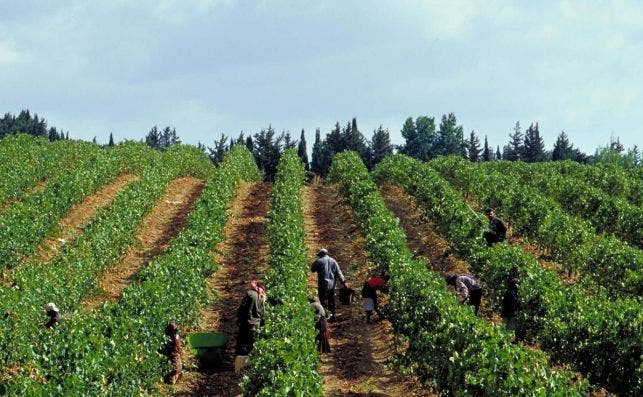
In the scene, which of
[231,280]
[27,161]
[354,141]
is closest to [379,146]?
[354,141]

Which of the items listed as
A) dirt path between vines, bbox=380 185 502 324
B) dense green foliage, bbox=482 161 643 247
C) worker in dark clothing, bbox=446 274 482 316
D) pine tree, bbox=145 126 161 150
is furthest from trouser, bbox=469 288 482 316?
pine tree, bbox=145 126 161 150

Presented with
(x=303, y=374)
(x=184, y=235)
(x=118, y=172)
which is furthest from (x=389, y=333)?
(x=118, y=172)

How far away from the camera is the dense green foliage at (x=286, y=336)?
11.0 metres

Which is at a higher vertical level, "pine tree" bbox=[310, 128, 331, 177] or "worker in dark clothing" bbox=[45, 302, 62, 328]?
"pine tree" bbox=[310, 128, 331, 177]

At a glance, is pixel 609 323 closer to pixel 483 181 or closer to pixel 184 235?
pixel 184 235

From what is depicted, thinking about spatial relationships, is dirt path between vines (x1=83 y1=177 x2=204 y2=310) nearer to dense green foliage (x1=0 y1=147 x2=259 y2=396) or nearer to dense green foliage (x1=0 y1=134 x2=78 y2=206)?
dense green foliage (x1=0 y1=147 x2=259 y2=396)

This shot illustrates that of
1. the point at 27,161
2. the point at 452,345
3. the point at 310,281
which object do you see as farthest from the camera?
the point at 27,161

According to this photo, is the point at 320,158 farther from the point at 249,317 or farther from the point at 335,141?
the point at 249,317

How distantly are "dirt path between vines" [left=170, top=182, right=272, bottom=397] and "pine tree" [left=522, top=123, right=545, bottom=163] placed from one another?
257ft

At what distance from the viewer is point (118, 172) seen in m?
39.2

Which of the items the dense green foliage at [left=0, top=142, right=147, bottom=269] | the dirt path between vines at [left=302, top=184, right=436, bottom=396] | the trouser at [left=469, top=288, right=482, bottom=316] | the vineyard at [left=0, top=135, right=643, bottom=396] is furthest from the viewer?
the dense green foliage at [left=0, top=142, right=147, bottom=269]

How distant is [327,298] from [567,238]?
911cm

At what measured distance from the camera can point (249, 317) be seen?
51.4ft

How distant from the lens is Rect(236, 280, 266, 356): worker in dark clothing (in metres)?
15.7
